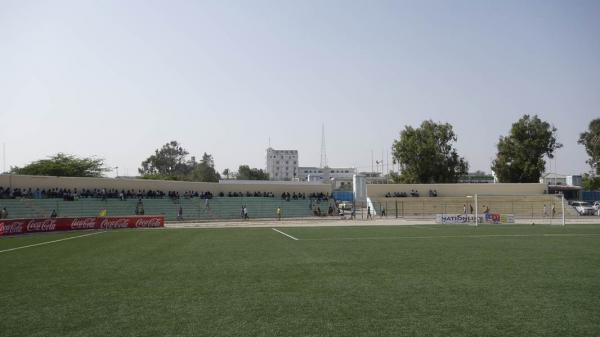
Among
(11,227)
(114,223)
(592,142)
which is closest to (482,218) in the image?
(114,223)

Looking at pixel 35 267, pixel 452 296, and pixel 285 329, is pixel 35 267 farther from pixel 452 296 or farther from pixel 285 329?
pixel 452 296

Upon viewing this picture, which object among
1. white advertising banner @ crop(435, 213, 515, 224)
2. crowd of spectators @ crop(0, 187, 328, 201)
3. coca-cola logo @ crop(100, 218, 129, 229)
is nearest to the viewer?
coca-cola logo @ crop(100, 218, 129, 229)

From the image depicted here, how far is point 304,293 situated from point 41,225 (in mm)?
25628

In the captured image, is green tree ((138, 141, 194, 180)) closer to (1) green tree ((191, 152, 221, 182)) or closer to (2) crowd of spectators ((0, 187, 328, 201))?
(1) green tree ((191, 152, 221, 182))

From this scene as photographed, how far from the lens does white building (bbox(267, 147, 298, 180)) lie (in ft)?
565

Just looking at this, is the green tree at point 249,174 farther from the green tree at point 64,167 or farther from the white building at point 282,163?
the green tree at point 64,167

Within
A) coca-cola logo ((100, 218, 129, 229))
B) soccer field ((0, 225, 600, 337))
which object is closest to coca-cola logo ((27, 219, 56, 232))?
coca-cola logo ((100, 218, 129, 229))

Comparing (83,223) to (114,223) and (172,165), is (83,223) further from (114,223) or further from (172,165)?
(172,165)

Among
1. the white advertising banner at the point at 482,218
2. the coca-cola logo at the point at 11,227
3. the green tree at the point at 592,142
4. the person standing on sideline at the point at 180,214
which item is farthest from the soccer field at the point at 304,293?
the green tree at the point at 592,142

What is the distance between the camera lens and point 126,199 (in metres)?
44.4

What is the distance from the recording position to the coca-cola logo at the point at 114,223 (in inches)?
1270

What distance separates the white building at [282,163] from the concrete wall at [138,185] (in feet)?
368

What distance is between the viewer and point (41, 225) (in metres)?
28.8

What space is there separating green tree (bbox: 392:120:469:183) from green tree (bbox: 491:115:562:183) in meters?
6.56
